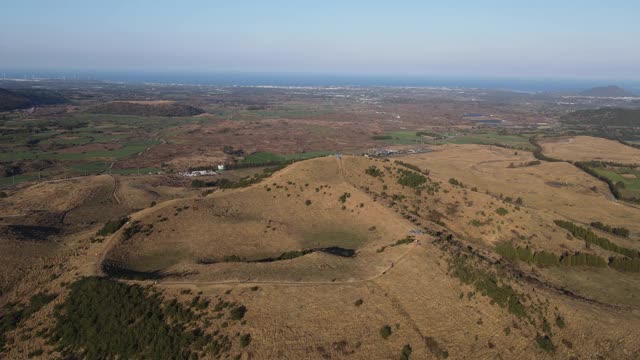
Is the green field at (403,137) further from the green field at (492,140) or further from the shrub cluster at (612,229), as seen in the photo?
the shrub cluster at (612,229)

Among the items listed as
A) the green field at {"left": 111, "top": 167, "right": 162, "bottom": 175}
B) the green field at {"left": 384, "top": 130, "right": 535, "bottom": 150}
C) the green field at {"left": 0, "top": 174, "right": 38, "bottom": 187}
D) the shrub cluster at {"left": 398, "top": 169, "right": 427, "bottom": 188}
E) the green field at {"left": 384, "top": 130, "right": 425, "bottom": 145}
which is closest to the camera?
the shrub cluster at {"left": 398, "top": 169, "right": 427, "bottom": 188}

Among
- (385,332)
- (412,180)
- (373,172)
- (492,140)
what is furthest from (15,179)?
(492,140)

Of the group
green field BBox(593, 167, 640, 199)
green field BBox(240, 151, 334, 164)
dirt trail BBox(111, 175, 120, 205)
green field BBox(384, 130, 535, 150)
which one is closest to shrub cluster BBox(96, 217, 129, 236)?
dirt trail BBox(111, 175, 120, 205)

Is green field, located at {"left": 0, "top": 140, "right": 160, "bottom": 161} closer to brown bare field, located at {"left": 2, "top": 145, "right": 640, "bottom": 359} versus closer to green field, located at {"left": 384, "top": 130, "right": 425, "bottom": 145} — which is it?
brown bare field, located at {"left": 2, "top": 145, "right": 640, "bottom": 359}

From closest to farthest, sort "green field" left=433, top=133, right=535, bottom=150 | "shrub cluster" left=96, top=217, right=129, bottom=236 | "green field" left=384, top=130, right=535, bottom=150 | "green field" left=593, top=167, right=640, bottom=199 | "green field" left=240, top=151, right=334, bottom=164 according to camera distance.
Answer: "shrub cluster" left=96, top=217, right=129, bottom=236, "green field" left=593, top=167, right=640, bottom=199, "green field" left=240, top=151, right=334, bottom=164, "green field" left=433, top=133, right=535, bottom=150, "green field" left=384, top=130, right=535, bottom=150

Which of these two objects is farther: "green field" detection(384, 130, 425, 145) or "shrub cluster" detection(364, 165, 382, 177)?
"green field" detection(384, 130, 425, 145)

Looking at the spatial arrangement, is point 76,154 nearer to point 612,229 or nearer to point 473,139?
point 612,229

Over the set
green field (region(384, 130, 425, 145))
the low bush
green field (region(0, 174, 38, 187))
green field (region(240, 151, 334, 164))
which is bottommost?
green field (region(0, 174, 38, 187))

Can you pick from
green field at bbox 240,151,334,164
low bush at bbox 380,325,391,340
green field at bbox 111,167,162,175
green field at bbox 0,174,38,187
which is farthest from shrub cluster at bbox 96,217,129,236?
green field at bbox 240,151,334,164

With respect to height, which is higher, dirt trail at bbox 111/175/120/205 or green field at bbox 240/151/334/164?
dirt trail at bbox 111/175/120/205
